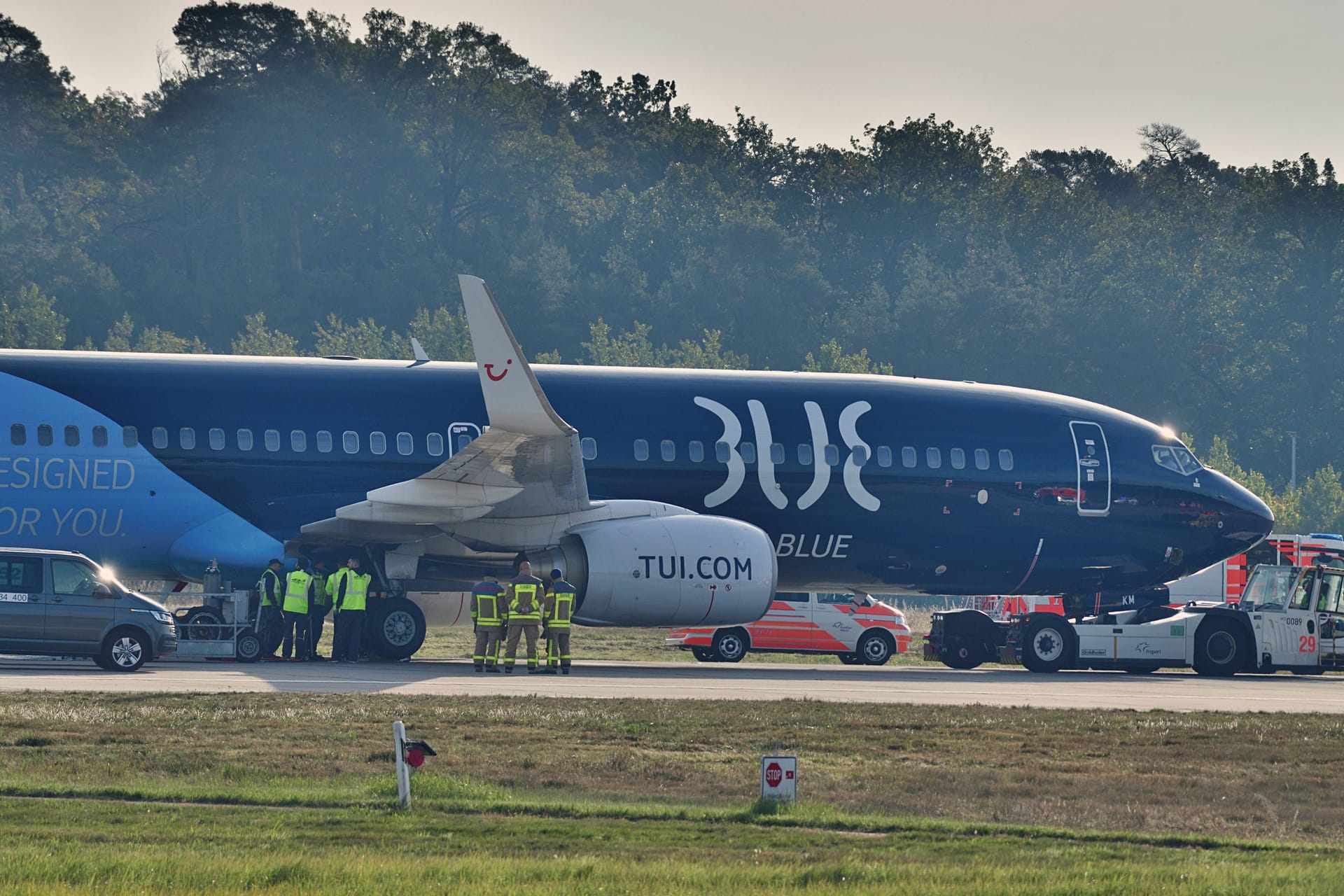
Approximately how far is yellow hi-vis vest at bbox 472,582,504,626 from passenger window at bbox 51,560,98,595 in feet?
16.8

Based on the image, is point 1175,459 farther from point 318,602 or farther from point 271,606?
point 271,606

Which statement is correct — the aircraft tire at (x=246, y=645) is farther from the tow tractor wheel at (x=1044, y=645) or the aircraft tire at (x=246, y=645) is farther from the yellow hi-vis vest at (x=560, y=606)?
the tow tractor wheel at (x=1044, y=645)

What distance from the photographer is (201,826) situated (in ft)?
38.8

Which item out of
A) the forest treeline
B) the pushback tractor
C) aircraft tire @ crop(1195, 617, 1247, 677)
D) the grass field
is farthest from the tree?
the grass field

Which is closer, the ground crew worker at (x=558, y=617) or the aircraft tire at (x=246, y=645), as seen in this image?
the ground crew worker at (x=558, y=617)

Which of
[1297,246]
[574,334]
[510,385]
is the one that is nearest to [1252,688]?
[510,385]

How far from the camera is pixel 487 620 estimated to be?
2430cm

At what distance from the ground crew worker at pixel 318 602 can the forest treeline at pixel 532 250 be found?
64158 mm

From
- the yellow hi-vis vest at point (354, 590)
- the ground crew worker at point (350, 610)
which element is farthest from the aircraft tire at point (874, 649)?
the yellow hi-vis vest at point (354, 590)

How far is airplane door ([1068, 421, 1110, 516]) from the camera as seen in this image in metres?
29.3

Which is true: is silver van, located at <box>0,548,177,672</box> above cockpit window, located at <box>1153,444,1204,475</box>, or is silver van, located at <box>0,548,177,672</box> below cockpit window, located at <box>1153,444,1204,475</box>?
below

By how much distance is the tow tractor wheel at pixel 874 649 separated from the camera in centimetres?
3177

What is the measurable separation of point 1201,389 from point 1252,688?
76.3 metres

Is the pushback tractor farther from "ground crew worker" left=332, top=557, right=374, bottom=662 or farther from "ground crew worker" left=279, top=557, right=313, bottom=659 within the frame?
"ground crew worker" left=279, top=557, right=313, bottom=659
